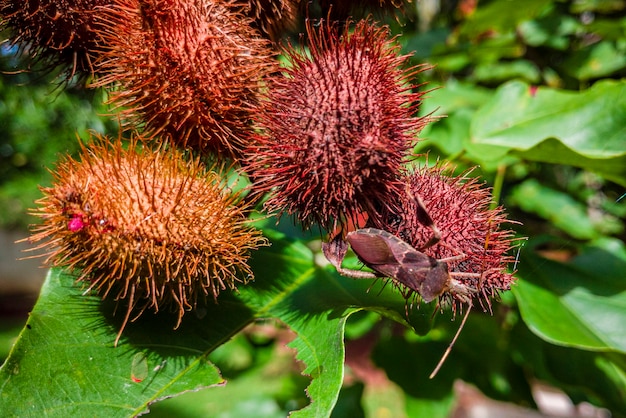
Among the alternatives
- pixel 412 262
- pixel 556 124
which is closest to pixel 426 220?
pixel 412 262

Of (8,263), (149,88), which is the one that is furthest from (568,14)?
(8,263)

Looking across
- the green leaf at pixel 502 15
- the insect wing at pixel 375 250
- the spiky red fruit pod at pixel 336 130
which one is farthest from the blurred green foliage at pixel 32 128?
the green leaf at pixel 502 15

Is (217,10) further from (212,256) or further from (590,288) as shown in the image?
(590,288)

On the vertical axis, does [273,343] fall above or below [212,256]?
below

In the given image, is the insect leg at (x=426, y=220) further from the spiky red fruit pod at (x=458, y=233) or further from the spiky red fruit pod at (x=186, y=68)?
the spiky red fruit pod at (x=186, y=68)

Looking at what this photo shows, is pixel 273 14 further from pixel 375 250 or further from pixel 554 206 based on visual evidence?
pixel 554 206

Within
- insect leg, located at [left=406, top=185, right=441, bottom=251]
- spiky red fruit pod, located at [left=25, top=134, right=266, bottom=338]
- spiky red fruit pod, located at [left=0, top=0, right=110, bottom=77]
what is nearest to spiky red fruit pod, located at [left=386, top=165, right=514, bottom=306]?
insect leg, located at [left=406, top=185, right=441, bottom=251]

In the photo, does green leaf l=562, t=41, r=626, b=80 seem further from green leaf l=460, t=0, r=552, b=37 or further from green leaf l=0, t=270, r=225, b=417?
green leaf l=0, t=270, r=225, b=417
